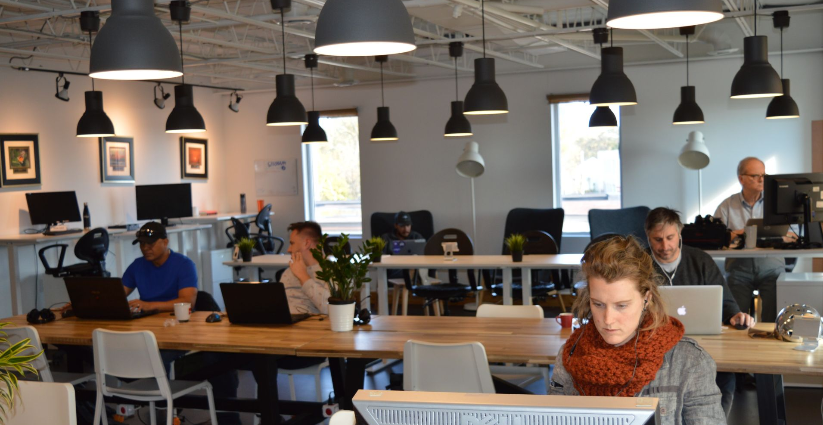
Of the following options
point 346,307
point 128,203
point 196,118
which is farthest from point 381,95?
point 346,307

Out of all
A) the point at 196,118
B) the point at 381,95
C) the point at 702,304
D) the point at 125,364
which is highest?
the point at 381,95

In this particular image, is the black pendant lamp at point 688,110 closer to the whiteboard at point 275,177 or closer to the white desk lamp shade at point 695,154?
the white desk lamp shade at point 695,154

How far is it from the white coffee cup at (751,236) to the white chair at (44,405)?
5131 millimetres

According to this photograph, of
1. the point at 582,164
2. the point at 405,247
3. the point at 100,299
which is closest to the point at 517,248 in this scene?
the point at 405,247

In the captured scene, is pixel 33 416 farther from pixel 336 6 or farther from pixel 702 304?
pixel 702 304

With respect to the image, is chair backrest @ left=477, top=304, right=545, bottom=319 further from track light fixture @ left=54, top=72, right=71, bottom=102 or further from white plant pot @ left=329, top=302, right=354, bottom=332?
track light fixture @ left=54, top=72, right=71, bottom=102

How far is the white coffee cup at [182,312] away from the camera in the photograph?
14.8ft

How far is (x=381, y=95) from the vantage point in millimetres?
10703

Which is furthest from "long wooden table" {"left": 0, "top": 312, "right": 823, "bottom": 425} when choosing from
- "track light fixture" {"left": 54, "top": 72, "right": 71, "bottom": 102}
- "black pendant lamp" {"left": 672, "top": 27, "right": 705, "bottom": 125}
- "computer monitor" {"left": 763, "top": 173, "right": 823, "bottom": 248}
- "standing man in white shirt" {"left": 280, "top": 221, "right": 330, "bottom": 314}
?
"track light fixture" {"left": 54, "top": 72, "right": 71, "bottom": 102}

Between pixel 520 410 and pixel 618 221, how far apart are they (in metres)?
8.12

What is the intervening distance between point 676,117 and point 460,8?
2.62m

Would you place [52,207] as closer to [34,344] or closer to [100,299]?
[100,299]

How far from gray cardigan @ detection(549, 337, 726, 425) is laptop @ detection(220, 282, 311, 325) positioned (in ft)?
8.37

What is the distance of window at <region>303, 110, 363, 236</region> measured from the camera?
37.0 ft
